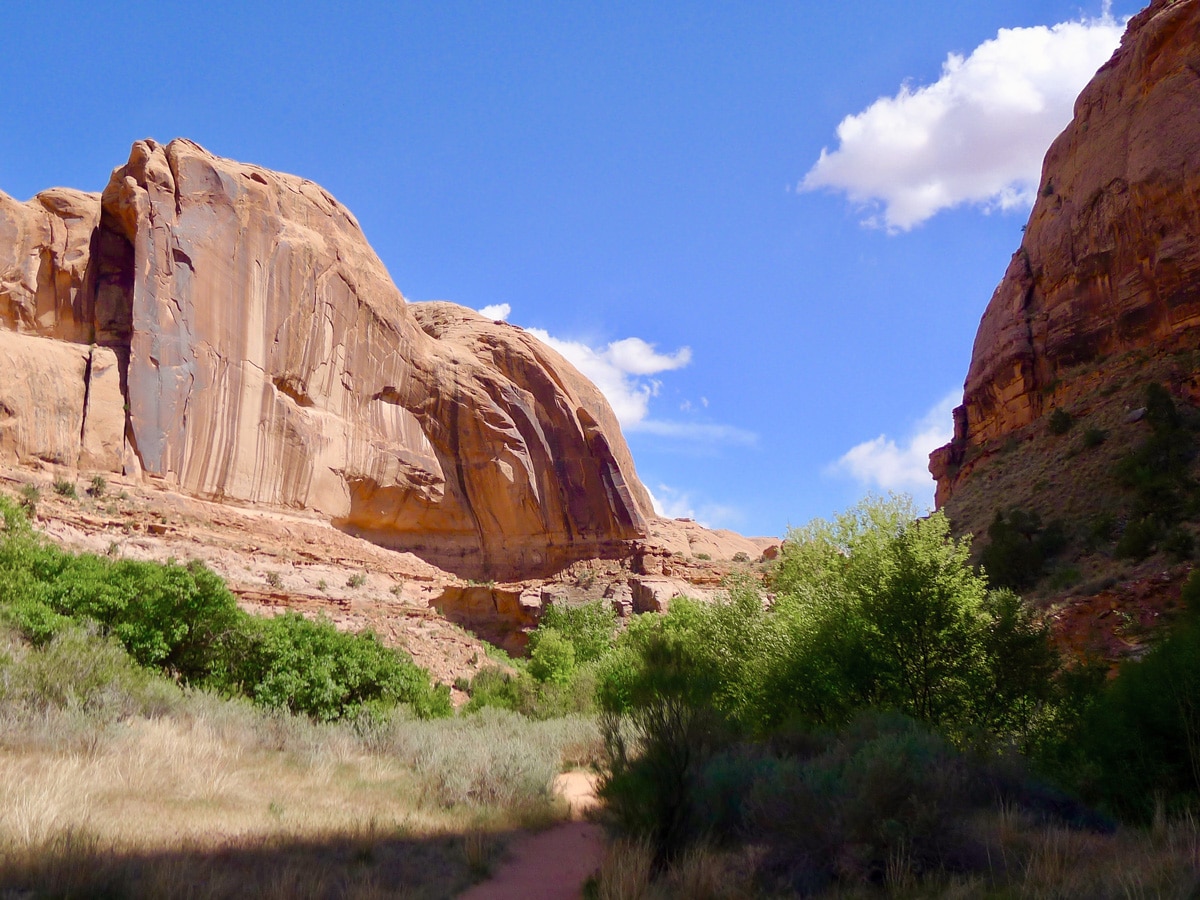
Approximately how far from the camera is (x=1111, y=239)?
108 feet

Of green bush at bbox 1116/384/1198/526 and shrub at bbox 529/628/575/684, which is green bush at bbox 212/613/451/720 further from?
green bush at bbox 1116/384/1198/526

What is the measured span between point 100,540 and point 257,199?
58.8 ft

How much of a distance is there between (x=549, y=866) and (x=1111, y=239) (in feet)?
121

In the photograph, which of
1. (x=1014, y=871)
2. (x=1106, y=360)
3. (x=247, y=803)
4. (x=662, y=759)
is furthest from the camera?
(x=1106, y=360)

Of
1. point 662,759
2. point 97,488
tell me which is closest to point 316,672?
point 662,759

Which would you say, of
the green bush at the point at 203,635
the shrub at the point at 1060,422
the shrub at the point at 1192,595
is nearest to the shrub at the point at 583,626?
the green bush at the point at 203,635

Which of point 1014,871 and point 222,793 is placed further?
point 222,793

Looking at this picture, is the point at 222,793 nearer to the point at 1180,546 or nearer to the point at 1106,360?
the point at 1180,546

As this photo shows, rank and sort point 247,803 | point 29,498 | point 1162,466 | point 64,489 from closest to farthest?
point 247,803
point 1162,466
point 29,498
point 64,489

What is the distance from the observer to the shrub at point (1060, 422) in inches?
1223

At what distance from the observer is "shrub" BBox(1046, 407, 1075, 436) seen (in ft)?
102

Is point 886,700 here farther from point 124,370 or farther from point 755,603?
point 124,370

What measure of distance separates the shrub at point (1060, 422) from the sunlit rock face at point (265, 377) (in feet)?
74.6

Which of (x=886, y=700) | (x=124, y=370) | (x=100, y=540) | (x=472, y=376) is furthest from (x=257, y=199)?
(x=886, y=700)
